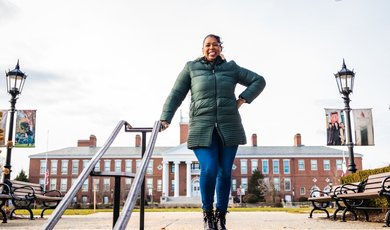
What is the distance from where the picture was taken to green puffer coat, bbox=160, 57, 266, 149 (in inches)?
162

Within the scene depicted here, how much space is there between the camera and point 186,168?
206 ft

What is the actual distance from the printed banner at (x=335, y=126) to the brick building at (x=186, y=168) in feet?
152

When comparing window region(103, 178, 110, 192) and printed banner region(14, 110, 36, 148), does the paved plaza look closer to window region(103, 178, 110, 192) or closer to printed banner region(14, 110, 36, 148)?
printed banner region(14, 110, 36, 148)

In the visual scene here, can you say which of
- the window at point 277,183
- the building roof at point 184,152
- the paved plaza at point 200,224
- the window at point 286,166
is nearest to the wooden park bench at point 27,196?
the paved plaza at point 200,224

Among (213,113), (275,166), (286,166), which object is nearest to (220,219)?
(213,113)

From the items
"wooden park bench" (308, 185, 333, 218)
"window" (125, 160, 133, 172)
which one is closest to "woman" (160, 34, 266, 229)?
"wooden park bench" (308, 185, 333, 218)

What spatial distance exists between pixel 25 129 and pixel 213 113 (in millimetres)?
10816

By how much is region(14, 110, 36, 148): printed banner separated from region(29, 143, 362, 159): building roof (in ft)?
159

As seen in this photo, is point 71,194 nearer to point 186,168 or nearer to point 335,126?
point 335,126

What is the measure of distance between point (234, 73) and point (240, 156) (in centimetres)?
5964

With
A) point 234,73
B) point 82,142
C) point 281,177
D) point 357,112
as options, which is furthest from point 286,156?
point 234,73

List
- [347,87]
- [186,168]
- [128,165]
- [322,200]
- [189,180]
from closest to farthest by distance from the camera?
[322,200], [347,87], [189,180], [186,168], [128,165]

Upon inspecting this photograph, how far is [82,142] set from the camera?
224 ft

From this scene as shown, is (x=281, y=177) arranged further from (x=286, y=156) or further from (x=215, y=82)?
(x=215, y=82)
